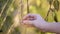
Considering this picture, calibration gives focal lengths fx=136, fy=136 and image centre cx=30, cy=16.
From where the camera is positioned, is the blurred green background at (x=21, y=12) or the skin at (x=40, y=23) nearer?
the skin at (x=40, y=23)

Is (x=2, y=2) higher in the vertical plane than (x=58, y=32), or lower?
higher

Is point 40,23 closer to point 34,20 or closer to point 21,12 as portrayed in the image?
point 34,20

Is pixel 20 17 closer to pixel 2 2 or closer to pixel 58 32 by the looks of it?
pixel 2 2

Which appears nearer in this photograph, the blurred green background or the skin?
the skin

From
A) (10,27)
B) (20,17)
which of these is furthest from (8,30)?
(20,17)
